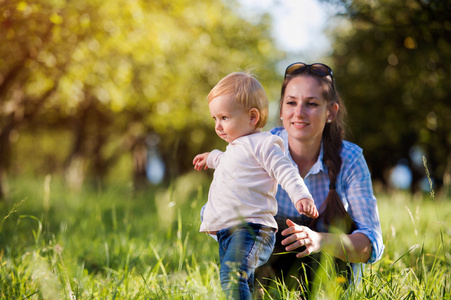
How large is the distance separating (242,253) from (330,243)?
1.68 feet

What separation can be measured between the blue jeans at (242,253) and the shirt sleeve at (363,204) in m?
0.62

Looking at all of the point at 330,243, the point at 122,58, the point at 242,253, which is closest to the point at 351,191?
the point at 330,243

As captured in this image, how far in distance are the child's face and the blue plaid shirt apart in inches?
24.0

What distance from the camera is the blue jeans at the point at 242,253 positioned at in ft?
6.53

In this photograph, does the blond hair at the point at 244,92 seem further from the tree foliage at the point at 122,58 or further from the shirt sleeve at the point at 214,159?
the tree foliage at the point at 122,58

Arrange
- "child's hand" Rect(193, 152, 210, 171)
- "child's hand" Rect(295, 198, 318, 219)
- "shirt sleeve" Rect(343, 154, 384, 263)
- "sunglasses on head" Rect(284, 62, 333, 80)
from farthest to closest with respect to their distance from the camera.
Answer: "sunglasses on head" Rect(284, 62, 333, 80) < "child's hand" Rect(193, 152, 210, 171) < "shirt sleeve" Rect(343, 154, 384, 263) < "child's hand" Rect(295, 198, 318, 219)

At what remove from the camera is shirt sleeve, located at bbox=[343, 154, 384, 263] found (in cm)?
247

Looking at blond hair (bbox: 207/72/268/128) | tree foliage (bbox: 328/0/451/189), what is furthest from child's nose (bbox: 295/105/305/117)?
tree foliage (bbox: 328/0/451/189)

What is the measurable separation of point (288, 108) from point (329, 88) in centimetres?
29

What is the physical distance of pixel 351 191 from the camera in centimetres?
263

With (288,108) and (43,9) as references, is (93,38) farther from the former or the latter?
(288,108)

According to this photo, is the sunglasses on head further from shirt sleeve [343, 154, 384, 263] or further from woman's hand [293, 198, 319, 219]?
woman's hand [293, 198, 319, 219]

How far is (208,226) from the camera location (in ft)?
7.50

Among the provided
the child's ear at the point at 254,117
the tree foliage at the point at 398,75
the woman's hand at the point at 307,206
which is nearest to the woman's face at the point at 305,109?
the child's ear at the point at 254,117
